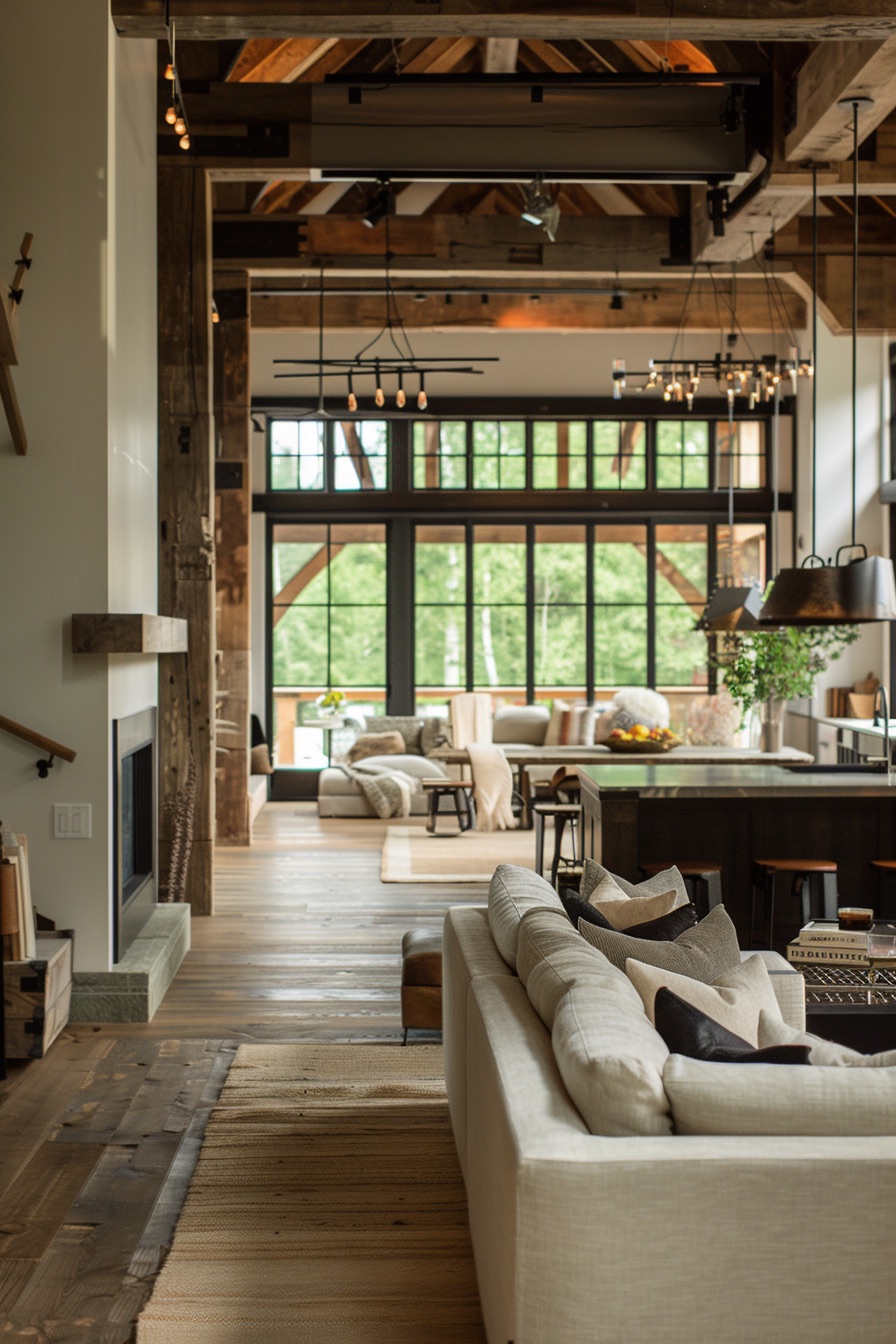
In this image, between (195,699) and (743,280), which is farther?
(743,280)

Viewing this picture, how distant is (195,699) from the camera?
25.5 feet

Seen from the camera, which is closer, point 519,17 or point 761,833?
point 519,17

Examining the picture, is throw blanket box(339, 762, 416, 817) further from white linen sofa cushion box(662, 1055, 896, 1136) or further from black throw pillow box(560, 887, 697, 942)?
white linen sofa cushion box(662, 1055, 896, 1136)

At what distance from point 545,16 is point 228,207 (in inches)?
168

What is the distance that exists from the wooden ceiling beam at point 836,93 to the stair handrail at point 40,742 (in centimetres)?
452

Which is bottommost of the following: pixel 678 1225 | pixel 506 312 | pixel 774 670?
pixel 678 1225

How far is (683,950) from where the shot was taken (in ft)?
10.8

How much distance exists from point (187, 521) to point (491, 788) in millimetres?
4419

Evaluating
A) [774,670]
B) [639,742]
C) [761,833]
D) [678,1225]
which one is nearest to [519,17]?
[761,833]

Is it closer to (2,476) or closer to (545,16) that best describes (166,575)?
(2,476)

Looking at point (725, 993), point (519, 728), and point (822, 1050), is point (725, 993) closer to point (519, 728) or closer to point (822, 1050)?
point (822, 1050)

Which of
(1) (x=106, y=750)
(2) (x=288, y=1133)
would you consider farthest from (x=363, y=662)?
(2) (x=288, y=1133)

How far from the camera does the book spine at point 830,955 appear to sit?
469cm

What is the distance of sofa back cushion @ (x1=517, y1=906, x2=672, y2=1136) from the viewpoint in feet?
7.68
